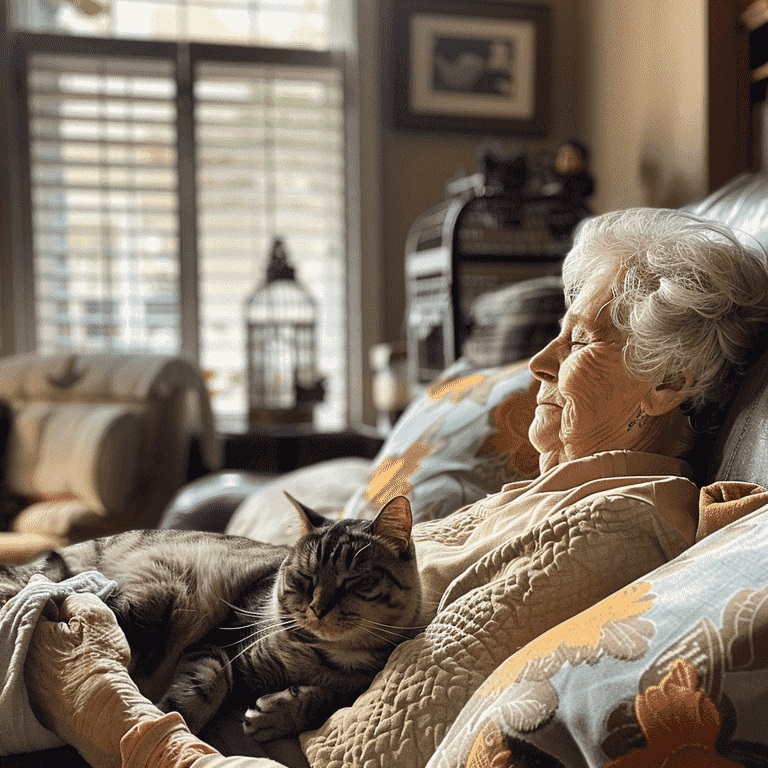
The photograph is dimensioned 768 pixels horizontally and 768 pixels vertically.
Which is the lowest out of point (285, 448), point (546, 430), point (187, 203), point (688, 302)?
point (285, 448)

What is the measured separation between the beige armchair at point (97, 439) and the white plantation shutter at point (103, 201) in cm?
55

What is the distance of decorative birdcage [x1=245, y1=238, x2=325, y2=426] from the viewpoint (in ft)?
11.2

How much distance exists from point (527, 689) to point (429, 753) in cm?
15

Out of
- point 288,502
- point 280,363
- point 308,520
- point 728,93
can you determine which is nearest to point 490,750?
point 308,520

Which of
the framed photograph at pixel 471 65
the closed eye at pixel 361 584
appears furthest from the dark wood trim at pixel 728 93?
the closed eye at pixel 361 584

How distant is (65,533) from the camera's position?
2.60 m

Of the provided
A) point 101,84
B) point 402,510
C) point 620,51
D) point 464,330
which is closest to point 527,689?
point 402,510

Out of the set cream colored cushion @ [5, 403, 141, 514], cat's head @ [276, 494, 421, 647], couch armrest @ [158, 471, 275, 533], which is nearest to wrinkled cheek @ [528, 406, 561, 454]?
cat's head @ [276, 494, 421, 647]

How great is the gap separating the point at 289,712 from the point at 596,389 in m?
0.46

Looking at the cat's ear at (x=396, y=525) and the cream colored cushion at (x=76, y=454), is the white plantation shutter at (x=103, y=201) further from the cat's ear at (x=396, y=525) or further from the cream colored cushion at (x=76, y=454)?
the cat's ear at (x=396, y=525)

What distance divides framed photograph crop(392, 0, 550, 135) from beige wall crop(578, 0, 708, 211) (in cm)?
23

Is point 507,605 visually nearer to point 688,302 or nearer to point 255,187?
point 688,302

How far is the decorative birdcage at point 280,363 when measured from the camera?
341 centimetres

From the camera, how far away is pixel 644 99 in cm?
324
